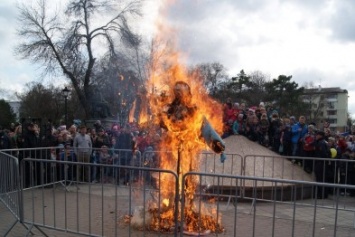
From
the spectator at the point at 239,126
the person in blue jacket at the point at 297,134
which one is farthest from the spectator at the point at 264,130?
the person in blue jacket at the point at 297,134

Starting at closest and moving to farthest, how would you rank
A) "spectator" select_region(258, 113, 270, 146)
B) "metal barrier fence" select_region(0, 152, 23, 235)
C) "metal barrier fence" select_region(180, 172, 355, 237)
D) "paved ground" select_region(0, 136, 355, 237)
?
"metal barrier fence" select_region(0, 152, 23, 235)
"paved ground" select_region(0, 136, 355, 237)
"metal barrier fence" select_region(180, 172, 355, 237)
"spectator" select_region(258, 113, 270, 146)

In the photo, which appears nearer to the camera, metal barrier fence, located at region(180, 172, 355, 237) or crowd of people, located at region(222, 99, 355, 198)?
metal barrier fence, located at region(180, 172, 355, 237)

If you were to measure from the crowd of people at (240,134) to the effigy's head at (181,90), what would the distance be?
2.97m

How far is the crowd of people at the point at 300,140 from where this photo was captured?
1031 centimetres

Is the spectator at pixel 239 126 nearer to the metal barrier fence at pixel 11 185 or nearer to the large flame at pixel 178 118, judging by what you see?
the large flame at pixel 178 118

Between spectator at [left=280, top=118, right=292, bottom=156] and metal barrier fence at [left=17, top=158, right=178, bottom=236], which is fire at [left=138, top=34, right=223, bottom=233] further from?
spectator at [left=280, top=118, right=292, bottom=156]

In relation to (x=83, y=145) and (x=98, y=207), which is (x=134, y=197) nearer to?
(x=98, y=207)

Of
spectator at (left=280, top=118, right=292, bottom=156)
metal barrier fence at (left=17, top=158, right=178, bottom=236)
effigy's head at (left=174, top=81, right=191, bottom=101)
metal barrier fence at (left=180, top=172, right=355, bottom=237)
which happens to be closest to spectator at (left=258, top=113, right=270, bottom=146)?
spectator at (left=280, top=118, right=292, bottom=156)

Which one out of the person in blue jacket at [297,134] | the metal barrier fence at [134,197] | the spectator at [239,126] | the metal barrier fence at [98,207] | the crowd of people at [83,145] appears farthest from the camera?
the spectator at [239,126]

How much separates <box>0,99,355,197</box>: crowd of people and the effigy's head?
117 inches

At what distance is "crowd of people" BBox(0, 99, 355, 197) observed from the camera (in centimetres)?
1034

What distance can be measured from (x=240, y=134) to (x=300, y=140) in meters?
1.94

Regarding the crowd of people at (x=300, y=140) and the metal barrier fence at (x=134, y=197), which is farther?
the crowd of people at (x=300, y=140)

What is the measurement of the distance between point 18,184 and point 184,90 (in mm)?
3027
